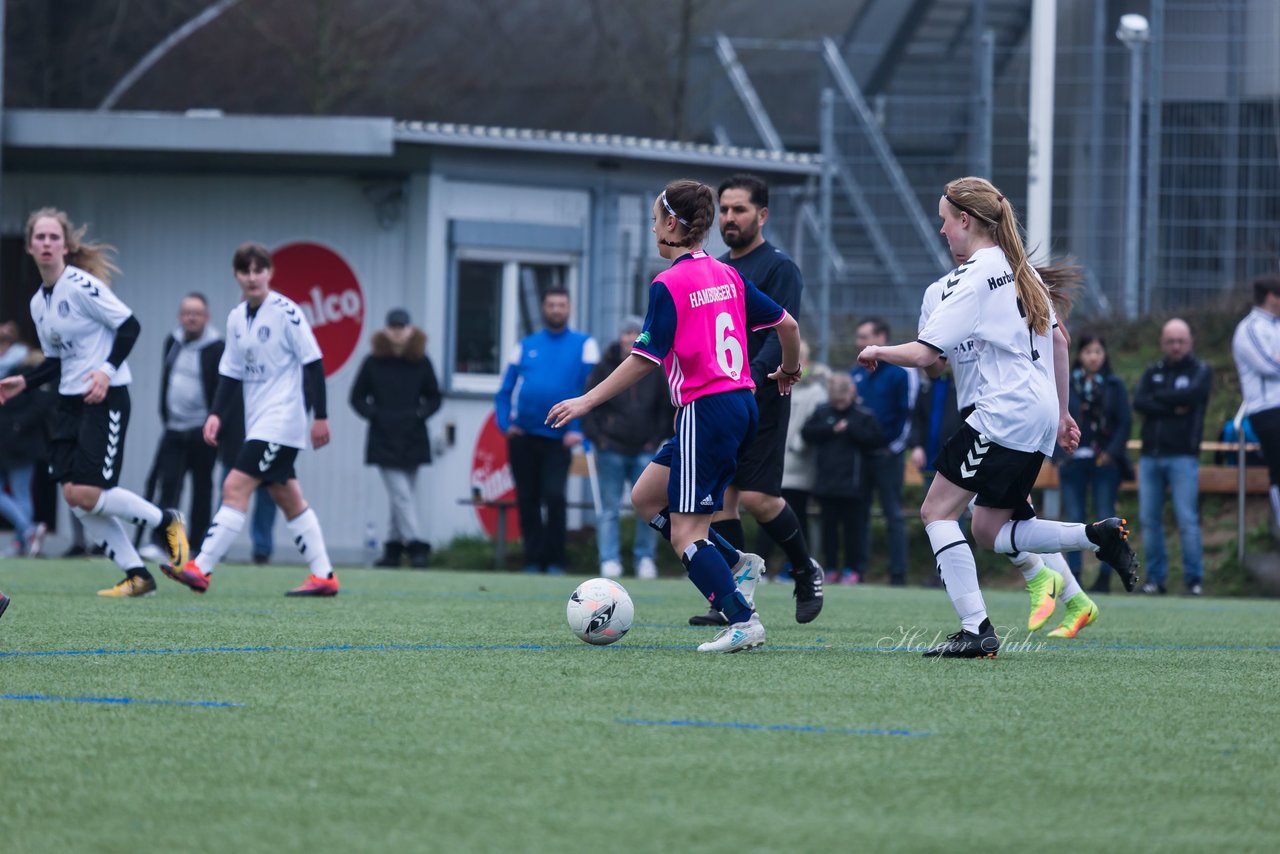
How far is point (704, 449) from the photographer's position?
6816 millimetres

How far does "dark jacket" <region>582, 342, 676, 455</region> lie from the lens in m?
15.2

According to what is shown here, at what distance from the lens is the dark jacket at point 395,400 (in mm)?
15719

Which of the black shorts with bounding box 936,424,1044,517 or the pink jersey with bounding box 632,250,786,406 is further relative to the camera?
the black shorts with bounding box 936,424,1044,517

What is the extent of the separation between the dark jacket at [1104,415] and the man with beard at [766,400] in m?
6.64

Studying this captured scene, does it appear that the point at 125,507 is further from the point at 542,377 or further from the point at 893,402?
the point at 893,402

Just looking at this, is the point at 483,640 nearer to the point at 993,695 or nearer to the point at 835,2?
the point at 993,695

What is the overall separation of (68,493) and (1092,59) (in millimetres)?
13016

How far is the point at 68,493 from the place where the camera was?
983 cm

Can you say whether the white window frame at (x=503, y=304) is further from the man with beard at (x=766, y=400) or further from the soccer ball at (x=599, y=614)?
the soccer ball at (x=599, y=614)

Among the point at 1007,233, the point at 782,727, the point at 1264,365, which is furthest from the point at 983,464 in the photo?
the point at 1264,365

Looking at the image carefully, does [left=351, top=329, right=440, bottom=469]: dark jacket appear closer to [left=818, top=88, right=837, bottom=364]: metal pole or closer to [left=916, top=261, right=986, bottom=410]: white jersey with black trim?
[left=818, top=88, right=837, bottom=364]: metal pole

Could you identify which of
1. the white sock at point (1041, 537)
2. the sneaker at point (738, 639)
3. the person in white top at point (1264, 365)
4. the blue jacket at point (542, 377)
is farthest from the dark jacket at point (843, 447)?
the sneaker at point (738, 639)

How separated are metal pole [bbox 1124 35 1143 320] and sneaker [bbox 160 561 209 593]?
1118 cm

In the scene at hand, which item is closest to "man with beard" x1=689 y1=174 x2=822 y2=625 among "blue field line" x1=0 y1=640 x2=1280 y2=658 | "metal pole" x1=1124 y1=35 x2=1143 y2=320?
"blue field line" x1=0 y1=640 x2=1280 y2=658
